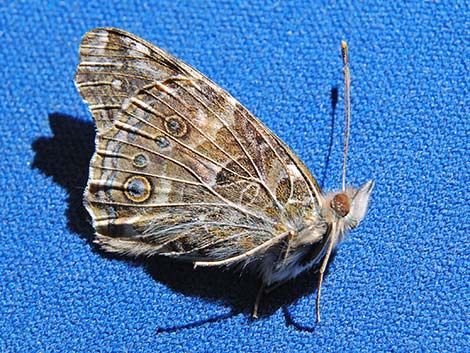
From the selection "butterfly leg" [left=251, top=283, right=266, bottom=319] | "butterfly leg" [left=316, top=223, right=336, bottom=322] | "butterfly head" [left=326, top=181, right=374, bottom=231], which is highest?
"butterfly head" [left=326, top=181, right=374, bottom=231]

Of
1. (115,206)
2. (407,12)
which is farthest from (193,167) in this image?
(407,12)

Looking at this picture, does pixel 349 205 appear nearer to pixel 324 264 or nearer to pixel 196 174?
pixel 324 264

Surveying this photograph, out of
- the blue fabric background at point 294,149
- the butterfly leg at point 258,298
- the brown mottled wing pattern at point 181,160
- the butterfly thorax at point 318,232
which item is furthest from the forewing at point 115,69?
the butterfly leg at point 258,298

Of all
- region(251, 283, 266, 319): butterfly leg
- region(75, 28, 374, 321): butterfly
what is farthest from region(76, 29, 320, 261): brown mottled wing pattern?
region(251, 283, 266, 319): butterfly leg

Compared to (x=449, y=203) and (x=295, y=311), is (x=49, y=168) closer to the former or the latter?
(x=295, y=311)

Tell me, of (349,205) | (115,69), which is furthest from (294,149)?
(115,69)

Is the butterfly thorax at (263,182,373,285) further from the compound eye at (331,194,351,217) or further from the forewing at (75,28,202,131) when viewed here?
the forewing at (75,28,202,131)

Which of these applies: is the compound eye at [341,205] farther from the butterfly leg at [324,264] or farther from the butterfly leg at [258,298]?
the butterfly leg at [258,298]
